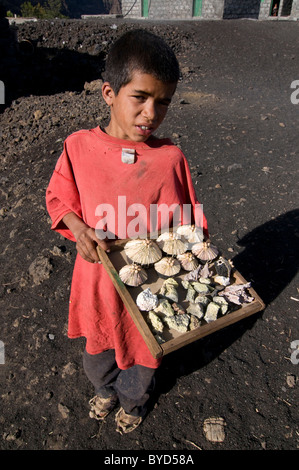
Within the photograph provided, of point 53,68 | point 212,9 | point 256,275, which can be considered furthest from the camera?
point 212,9

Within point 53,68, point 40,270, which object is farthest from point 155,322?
point 53,68

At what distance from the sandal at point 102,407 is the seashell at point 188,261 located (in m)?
1.15

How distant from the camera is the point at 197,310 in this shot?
140 cm

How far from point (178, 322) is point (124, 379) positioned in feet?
2.85

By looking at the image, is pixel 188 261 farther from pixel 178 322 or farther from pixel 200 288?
pixel 178 322

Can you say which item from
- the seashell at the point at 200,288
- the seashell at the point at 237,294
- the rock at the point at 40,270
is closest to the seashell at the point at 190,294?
the seashell at the point at 200,288

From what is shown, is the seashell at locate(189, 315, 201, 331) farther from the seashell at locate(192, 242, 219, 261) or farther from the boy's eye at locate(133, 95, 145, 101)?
the boy's eye at locate(133, 95, 145, 101)

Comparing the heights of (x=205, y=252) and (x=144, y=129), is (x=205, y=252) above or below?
below

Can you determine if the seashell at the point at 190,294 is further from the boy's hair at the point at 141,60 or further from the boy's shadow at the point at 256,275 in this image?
the boy's shadow at the point at 256,275

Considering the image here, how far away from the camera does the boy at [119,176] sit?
1.39 m

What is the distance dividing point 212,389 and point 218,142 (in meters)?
4.35

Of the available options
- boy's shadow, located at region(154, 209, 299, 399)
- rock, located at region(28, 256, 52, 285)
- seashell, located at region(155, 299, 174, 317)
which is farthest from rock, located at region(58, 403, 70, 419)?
seashell, located at region(155, 299, 174, 317)

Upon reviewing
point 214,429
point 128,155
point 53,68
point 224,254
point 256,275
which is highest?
point 53,68
